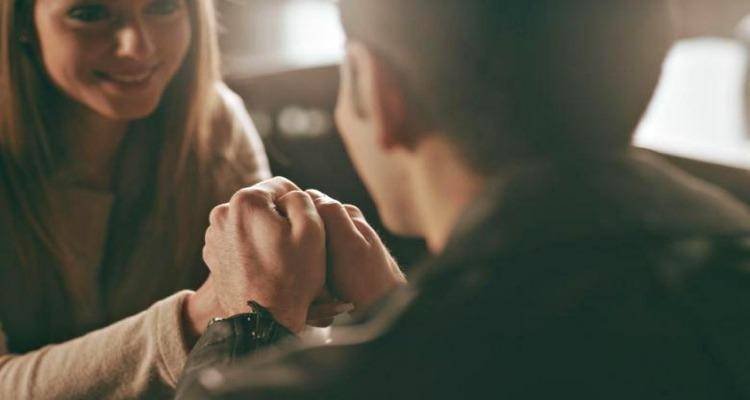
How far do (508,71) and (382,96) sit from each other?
9 centimetres

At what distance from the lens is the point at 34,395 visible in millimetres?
1033

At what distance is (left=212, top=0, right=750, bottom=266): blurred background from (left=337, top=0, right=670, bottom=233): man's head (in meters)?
0.41

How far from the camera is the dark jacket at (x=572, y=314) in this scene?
549mm

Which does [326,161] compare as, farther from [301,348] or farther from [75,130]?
[301,348]

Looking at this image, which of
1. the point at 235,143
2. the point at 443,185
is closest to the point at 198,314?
the point at 443,185

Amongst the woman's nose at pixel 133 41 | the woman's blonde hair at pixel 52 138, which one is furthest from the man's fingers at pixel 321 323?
the woman's nose at pixel 133 41

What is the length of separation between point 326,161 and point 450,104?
60.6 inches

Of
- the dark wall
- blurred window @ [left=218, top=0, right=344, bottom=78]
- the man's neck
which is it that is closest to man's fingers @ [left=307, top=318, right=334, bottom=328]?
the man's neck

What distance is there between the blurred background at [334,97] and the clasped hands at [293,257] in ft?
0.50

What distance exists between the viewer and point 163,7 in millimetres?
1316

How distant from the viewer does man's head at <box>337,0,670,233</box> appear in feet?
1.87

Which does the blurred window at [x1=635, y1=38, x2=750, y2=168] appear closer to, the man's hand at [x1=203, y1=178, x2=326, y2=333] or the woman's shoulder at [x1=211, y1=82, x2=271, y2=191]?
the man's hand at [x1=203, y1=178, x2=326, y2=333]

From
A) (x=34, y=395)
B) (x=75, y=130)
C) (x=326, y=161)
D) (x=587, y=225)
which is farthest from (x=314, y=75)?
(x=587, y=225)

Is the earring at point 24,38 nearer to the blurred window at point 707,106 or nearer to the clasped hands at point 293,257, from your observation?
the clasped hands at point 293,257
